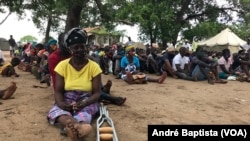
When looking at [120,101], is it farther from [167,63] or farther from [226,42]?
[226,42]

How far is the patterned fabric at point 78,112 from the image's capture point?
4.67 m

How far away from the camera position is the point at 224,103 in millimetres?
7402

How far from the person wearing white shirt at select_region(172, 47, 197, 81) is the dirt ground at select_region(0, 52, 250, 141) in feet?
6.04

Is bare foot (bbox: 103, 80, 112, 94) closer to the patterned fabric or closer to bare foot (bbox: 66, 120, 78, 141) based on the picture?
the patterned fabric

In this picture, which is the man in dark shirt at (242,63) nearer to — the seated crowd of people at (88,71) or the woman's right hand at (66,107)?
the seated crowd of people at (88,71)

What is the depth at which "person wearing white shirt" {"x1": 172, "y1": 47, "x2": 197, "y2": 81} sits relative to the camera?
11266 mm

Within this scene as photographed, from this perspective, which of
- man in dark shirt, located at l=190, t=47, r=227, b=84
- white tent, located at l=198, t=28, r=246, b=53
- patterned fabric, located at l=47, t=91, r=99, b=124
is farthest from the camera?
white tent, located at l=198, t=28, r=246, b=53

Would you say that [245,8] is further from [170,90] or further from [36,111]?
[36,111]

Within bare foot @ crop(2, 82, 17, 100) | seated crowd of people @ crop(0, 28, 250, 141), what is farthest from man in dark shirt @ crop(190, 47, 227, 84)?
bare foot @ crop(2, 82, 17, 100)

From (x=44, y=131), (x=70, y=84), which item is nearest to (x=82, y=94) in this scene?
(x=70, y=84)

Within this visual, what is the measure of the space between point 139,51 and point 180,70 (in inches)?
98.7

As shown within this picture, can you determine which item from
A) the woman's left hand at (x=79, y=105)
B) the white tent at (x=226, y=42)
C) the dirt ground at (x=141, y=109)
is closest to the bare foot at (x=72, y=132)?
the dirt ground at (x=141, y=109)

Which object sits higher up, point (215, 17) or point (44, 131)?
point (215, 17)

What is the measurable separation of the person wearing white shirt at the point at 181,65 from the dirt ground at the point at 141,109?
6.04 feet
